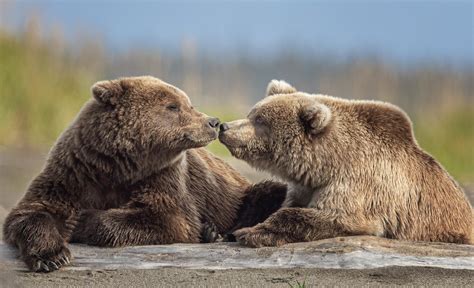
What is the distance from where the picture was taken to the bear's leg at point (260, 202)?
25.1 feet

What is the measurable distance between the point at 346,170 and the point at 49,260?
2114 millimetres

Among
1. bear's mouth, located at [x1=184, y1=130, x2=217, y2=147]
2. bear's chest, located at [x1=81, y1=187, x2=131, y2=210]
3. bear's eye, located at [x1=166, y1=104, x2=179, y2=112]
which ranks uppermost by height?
bear's eye, located at [x1=166, y1=104, x2=179, y2=112]

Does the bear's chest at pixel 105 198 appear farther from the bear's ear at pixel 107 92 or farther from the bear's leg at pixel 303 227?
the bear's leg at pixel 303 227

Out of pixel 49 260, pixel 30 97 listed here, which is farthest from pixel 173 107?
pixel 30 97

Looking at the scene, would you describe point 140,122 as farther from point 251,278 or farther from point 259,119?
point 251,278

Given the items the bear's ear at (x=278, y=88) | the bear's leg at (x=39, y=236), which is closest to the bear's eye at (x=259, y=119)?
the bear's ear at (x=278, y=88)

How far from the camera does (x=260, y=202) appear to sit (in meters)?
7.83

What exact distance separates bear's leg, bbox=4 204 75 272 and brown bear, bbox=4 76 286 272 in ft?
0.04

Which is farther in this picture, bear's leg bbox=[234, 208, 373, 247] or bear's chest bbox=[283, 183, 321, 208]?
bear's chest bbox=[283, 183, 321, 208]

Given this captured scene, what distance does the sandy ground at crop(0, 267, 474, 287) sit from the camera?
593 centimetres

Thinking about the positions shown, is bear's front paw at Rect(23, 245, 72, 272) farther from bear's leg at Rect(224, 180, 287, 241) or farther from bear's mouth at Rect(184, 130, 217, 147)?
bear's leg at Rect(224, 180, 287, 241)

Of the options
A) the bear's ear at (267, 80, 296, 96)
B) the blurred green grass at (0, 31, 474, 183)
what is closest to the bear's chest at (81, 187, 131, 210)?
the bear's ear at (267, 80, 296, 96)

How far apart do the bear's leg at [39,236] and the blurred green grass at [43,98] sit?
25.5 feet

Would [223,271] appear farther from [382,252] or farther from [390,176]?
[390,176]
